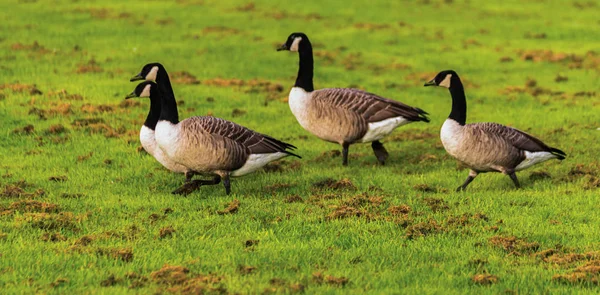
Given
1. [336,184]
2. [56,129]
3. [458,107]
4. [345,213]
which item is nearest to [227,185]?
[336,184]

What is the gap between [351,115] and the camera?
57.2ft

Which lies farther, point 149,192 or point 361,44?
point 361,44

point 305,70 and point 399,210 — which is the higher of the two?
point 305,70

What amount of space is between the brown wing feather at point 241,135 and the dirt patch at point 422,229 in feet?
11.6

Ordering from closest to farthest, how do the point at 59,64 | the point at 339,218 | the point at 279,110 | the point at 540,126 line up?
the point at 339,218
the point at 540,126
the point at 279,110
the point at 59,64

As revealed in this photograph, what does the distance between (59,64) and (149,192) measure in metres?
14.7

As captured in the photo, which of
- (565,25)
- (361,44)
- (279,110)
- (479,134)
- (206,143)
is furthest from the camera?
(565,25)

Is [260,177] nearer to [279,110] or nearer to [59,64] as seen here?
[279,110]

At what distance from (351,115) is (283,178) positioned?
2346 millimetres

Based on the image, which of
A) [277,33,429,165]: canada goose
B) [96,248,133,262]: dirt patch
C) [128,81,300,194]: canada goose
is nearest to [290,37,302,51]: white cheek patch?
[277,33,429,165]: canada goose

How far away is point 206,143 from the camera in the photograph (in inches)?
553

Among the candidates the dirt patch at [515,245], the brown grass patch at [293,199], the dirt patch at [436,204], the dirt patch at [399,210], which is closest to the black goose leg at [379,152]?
the dirt patch at [436,204]

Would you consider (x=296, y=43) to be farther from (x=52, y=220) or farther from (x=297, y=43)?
(x=52, y=220)

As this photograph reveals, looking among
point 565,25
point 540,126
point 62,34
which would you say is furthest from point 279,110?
point 565,25
